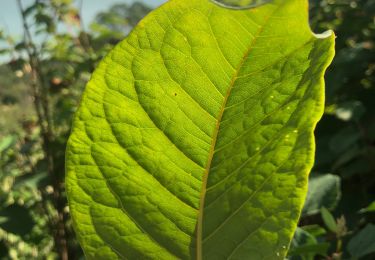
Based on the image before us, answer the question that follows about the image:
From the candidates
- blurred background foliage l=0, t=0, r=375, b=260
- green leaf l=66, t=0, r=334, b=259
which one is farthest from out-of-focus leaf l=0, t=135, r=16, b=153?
green leaf l=66, t=0, r=334, b=259

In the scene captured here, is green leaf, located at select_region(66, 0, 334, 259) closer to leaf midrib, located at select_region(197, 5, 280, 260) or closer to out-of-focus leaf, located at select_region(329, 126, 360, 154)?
leaf midrib, located at select_region(197, 5, 280, 260)

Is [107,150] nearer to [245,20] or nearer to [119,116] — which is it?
[119,116]

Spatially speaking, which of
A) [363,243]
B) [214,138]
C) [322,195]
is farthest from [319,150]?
[214,138]

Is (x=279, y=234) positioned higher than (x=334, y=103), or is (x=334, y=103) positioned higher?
(x=279, y=234)

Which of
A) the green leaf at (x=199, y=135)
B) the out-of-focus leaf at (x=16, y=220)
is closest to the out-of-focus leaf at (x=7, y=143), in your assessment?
the out-of-focus leaf at (x=16, y=220)

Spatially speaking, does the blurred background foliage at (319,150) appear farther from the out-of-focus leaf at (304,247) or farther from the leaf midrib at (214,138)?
the leaf midrib at (214,138)

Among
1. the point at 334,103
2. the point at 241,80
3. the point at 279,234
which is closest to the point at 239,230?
the point at 279,234
